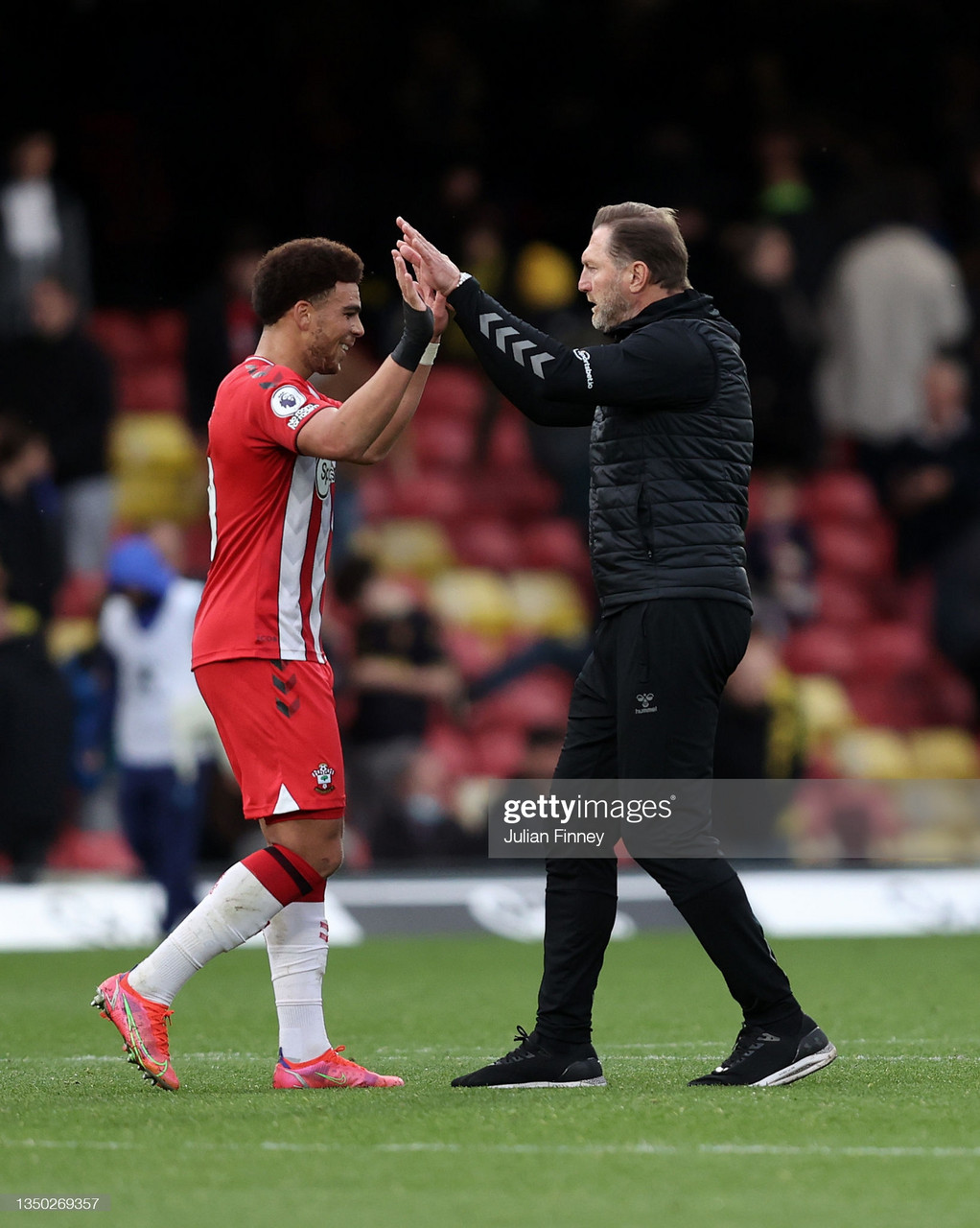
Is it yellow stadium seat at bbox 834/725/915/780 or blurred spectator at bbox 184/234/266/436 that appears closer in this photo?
blurred spectator at bbox 184/234/266/436

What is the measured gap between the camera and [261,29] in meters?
15.4

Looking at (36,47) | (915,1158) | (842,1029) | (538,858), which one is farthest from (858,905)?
(36,47)

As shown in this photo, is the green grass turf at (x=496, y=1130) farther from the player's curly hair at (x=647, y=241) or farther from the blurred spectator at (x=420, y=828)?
the blurred spectator at (x=420, y=828)

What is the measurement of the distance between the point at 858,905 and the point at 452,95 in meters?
6.70

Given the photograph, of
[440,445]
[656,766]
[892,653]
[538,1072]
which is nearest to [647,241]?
[656,766]

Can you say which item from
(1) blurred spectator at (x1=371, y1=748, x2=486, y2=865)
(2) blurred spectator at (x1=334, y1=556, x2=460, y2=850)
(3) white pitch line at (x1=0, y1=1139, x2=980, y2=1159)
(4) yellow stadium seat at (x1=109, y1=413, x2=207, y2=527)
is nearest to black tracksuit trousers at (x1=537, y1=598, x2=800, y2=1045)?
(3) white pitch line at (x1=0, y1=1139, x2=980, y2=1159)

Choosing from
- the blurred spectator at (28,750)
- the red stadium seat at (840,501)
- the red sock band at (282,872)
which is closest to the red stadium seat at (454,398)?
the red stadium seat at (840,501)

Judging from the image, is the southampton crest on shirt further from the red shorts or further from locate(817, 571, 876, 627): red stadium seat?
locate(817, 571, 876, 627): red stadium seat

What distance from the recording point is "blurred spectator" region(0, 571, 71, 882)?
37.3 feet

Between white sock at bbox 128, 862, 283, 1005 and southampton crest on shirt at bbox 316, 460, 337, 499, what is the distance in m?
1.02

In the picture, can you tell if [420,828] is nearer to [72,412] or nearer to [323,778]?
[72,412]

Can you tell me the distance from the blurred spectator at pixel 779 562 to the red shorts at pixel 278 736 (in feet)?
26.2

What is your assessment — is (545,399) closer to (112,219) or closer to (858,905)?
(858,905)

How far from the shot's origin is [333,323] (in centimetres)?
569
